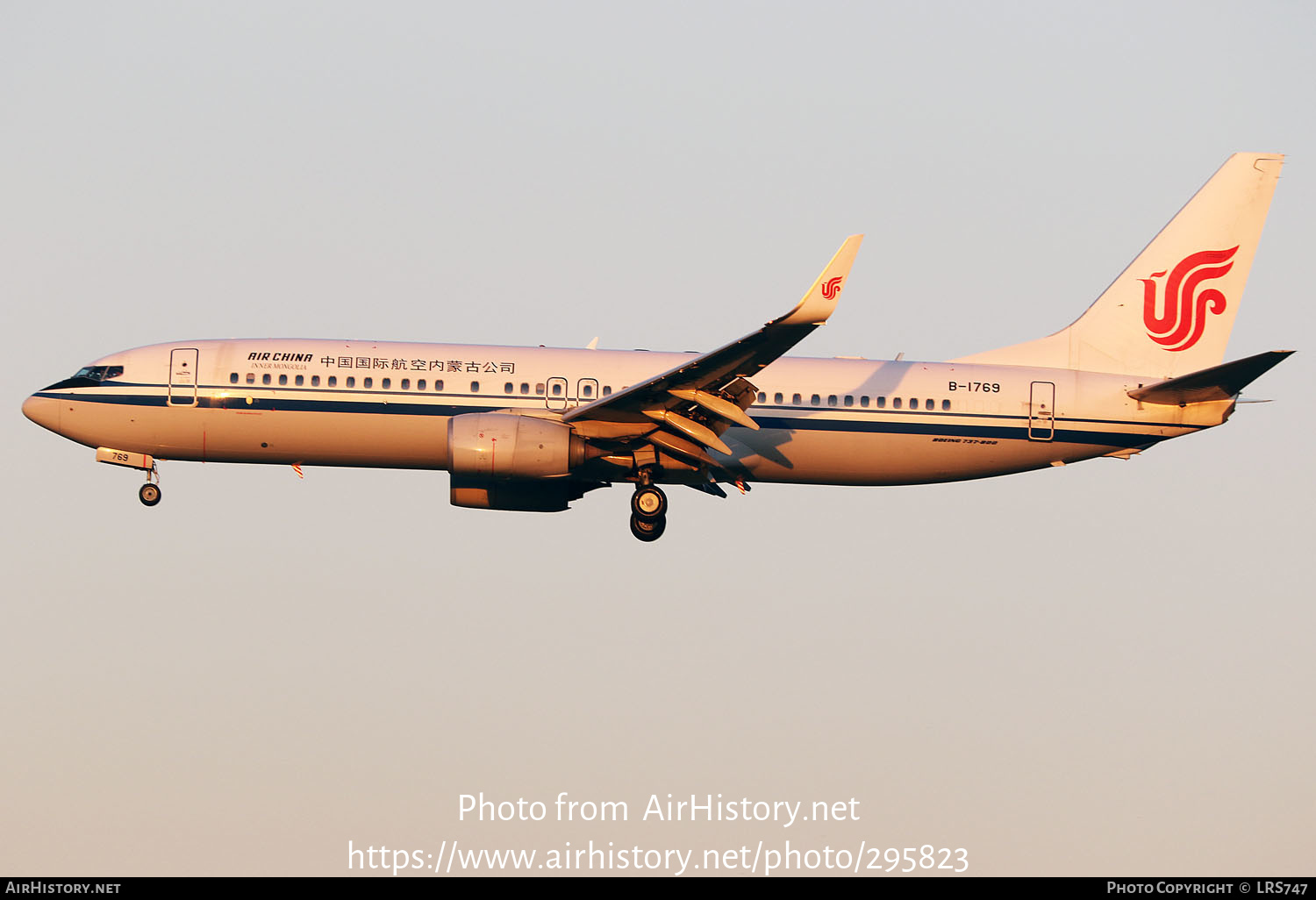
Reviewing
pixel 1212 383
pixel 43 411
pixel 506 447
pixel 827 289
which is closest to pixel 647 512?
pixel 506 447

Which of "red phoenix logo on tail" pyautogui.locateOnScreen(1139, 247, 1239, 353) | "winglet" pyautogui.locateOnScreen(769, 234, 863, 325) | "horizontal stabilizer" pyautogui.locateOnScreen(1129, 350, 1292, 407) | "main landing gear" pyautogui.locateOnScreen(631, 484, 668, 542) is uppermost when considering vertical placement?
"red phoenix logo on tail" pyautogui.locateOnScreen(1139, 247, 1239, 353)

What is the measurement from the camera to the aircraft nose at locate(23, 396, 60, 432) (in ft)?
109

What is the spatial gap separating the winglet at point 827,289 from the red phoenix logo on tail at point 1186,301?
12.2 meters

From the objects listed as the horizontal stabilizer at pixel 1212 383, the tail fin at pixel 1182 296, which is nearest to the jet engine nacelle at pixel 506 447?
the tail fin at pixel 1182 296

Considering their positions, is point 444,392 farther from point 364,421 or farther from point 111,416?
point 111,416

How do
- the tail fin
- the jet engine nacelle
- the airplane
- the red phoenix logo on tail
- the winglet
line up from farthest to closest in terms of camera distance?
the red phoenix logo on tail < the tail fin < the airplane < the jet engine nacelle < the winglet

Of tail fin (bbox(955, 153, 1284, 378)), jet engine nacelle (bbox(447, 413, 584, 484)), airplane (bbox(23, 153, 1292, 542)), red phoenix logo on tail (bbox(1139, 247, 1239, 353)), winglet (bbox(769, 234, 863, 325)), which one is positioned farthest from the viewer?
red phoenix logo on tail (bbox(1139, 247, 1239, 353))

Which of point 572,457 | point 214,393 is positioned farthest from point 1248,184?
point 214,393

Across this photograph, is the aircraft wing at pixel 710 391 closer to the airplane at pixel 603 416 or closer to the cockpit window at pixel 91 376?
the airplane at pixel 603 416

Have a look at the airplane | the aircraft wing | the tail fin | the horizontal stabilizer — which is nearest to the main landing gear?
the airplane

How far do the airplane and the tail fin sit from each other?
2.93ft

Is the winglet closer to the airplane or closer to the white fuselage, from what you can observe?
the airplane

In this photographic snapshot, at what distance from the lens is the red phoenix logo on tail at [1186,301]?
35.0 m

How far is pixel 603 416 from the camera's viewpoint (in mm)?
30109
